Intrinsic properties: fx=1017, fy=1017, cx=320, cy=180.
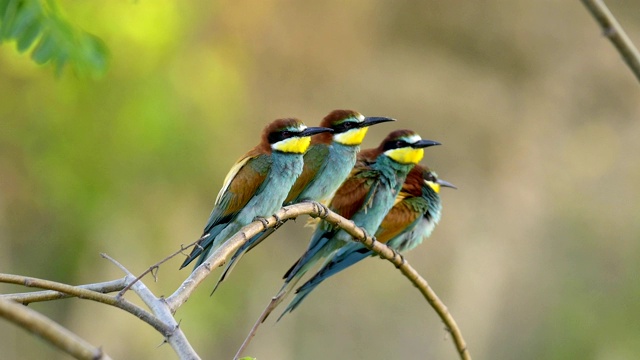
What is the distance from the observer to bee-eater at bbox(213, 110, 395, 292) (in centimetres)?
241

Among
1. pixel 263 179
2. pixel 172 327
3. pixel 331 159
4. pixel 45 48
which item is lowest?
pixel 331 159

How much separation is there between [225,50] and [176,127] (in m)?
0.75

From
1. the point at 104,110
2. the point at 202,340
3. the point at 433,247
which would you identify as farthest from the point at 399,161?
the point at 433,247

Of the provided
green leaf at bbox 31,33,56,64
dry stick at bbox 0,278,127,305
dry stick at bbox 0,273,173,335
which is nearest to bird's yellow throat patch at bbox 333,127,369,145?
green leaf at bbox 31,33,56,64

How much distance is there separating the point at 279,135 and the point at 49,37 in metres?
0.58

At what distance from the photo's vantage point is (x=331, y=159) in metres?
2.44

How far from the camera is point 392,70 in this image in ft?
20.5

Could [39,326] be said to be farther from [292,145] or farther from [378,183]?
[378,183]

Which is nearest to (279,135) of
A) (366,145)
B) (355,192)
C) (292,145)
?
(292,145)

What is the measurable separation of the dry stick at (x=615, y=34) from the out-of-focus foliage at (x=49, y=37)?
3.61 feet

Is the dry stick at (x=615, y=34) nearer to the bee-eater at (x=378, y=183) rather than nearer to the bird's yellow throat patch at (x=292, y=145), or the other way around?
the bird's yellow throat patch at (x=292, y=145)

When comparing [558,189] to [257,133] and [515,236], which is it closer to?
[515,236]

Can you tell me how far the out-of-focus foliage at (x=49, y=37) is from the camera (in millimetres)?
1701

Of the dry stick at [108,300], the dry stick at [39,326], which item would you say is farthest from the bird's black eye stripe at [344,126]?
the dry stick at [39,326]
